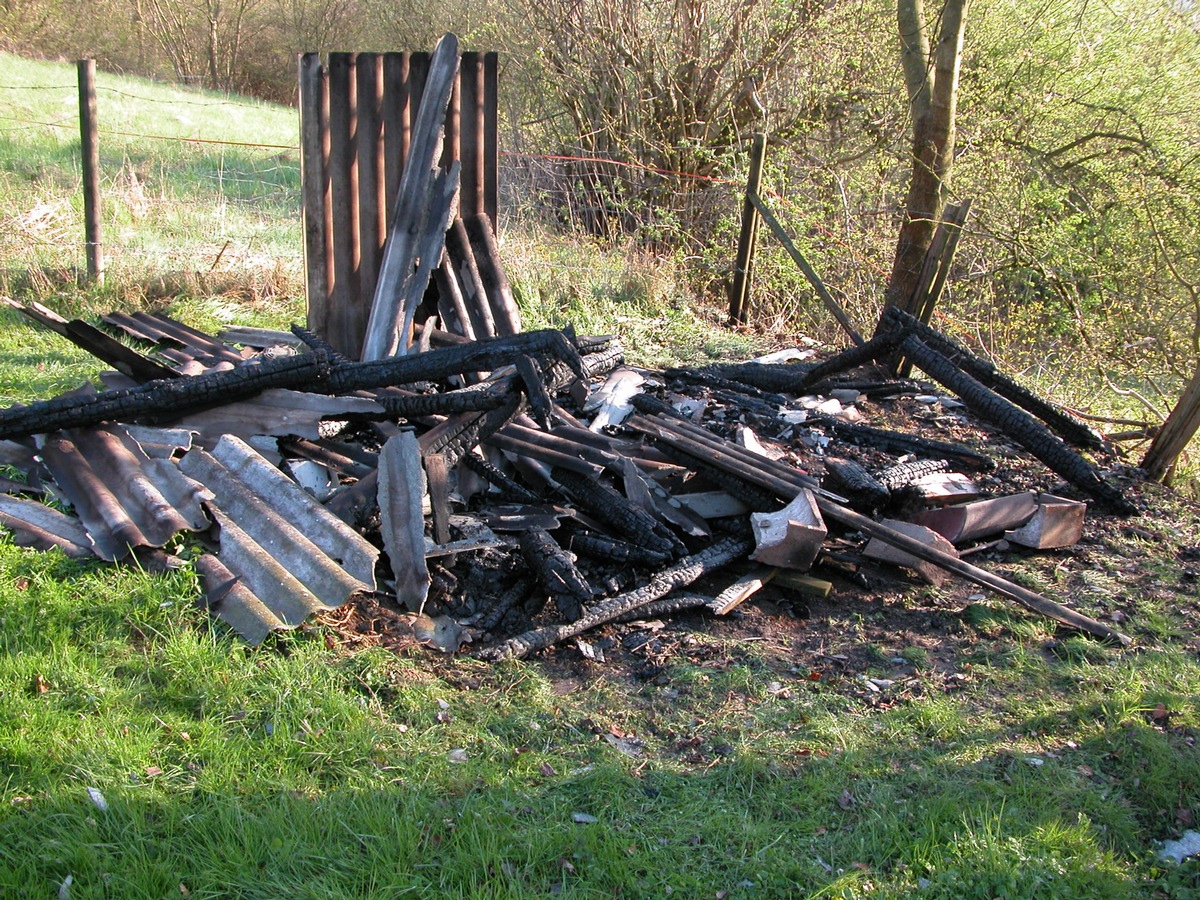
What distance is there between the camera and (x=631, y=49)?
1309cm

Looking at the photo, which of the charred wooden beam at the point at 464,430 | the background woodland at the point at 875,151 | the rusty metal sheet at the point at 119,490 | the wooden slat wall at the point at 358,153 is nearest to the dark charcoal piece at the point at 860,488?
the charred wooden beam at the point at 464,430

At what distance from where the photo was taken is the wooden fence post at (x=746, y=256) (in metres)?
10.2

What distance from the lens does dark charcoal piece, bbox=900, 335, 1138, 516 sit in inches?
233

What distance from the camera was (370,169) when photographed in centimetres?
680

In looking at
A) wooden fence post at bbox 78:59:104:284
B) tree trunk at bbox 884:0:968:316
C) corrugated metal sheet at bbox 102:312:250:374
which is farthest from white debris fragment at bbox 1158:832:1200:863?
wooden fence post at bbox 78:59:104:284

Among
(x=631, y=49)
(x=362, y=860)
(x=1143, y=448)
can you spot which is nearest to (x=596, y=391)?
(x=362, y=860)

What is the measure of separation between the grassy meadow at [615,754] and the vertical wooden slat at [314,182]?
3409mm

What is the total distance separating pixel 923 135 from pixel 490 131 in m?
4.78

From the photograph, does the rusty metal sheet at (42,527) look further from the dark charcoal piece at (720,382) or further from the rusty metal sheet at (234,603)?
the dark charcoal piece at (720,382)

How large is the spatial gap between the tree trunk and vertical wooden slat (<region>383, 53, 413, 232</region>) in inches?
208

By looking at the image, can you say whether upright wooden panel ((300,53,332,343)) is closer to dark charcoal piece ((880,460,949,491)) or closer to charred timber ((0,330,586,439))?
charred timber ((0,330,586,439))

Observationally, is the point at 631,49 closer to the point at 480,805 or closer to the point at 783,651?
the point at 783,651

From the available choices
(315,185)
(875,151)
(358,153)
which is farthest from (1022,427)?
(875,151)

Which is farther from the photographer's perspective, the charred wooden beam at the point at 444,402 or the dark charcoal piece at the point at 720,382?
the dark charcoal piece at the point at 720,382
